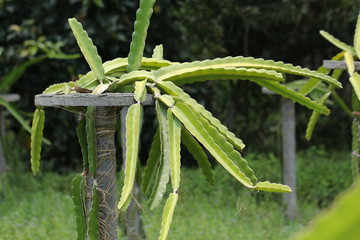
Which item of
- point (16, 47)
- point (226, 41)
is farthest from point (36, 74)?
point (226, 41)

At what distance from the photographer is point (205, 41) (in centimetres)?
651

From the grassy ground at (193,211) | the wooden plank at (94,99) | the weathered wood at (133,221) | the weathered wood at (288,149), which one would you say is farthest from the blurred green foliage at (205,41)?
the wooden plank at (94,99)

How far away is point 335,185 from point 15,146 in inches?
111

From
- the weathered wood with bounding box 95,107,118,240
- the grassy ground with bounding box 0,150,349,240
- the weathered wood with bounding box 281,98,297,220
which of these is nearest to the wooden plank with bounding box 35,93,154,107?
the weathered wood with bounding box 95,107,118,240

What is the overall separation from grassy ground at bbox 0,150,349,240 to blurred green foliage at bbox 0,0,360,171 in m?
0.65

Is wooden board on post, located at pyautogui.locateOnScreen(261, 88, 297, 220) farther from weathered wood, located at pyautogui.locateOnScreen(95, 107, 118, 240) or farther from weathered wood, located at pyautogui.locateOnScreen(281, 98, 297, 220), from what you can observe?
weathered wood, located at pyautogui.locateOnScreen(95, 107, 118, 240)

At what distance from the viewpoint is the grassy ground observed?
12.3 ft

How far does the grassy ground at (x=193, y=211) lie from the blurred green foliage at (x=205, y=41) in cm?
65

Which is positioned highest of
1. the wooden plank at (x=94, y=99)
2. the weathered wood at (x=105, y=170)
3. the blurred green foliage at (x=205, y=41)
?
the blurred green foliage at (x=205, y=41)

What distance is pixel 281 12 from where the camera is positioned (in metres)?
6.21

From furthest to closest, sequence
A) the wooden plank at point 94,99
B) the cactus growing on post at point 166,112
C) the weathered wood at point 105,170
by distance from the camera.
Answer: the weathered wood at point 105,170 → the wooden plank at point 94,99 → the cactus growing on post at point 166,112

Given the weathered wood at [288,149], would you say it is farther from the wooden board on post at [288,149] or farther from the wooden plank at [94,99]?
the wooden plank at [94,99]

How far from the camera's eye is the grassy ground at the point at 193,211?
373 centimetres

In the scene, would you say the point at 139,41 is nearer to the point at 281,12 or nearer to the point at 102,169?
the point at 102,169
